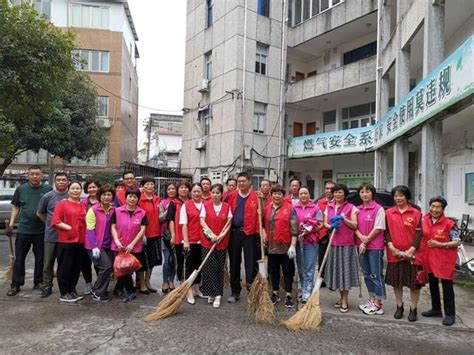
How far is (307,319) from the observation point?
4.70 m

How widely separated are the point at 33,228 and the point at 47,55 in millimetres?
4705

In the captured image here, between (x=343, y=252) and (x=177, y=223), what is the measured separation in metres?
2.25

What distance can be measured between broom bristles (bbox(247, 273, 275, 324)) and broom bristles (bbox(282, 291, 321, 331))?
0.64 ft

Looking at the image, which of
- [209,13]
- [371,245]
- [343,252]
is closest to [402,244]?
[371,245]

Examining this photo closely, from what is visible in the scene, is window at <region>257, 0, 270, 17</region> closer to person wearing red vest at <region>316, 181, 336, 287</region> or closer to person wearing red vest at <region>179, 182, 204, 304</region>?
person wearing red vest at <region>316, 181, 336, 287</region>

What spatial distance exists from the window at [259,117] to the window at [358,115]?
401cm

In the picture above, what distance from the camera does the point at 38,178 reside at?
6.04 metres

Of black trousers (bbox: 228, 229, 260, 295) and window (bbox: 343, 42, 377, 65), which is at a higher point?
window (bbox: 343, 42, 377, 65)

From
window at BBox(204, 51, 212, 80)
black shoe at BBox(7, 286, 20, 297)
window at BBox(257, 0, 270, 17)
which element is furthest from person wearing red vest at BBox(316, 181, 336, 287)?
window at BBox(204, 51, 212, 80)

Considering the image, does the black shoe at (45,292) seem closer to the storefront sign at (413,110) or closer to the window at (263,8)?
the storefront sign at (413,110)

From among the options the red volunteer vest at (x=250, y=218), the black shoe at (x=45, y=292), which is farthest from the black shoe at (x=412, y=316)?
the black shoe at (x=45, y=292)

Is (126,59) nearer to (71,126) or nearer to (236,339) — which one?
(71,126)

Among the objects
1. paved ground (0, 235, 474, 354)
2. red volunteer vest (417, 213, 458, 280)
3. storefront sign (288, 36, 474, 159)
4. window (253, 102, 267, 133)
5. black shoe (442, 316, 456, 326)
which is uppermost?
window (253, 102, 267, 133)

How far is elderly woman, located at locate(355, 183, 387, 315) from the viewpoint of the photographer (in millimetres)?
5121
